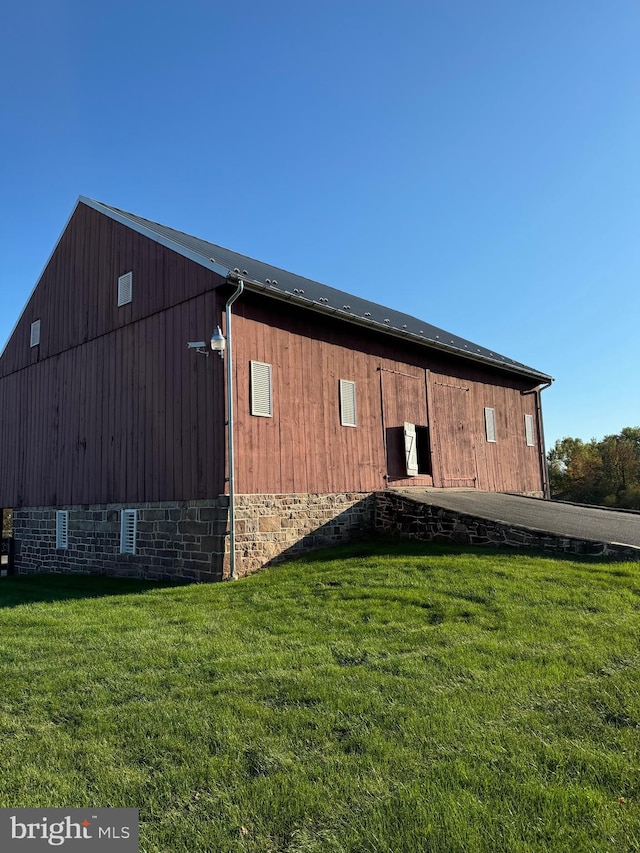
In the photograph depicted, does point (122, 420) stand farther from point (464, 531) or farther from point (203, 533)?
point (464, 531)

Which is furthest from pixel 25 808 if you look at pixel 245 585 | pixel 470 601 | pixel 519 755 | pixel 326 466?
pixel 326 466

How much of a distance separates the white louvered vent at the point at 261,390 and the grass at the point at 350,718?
432cm

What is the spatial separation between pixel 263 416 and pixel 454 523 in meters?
3.99

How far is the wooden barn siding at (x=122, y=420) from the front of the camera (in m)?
10.9

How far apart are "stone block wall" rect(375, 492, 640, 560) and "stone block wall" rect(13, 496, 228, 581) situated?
12.8ft

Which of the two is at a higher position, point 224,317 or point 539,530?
point 224,317

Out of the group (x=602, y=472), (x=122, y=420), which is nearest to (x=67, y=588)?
(x=122, y=420)

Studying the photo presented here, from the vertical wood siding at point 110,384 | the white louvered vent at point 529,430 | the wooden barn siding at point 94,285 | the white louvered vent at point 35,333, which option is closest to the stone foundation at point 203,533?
the vertical wood siding at point 110,384

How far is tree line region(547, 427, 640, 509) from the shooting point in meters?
38.0

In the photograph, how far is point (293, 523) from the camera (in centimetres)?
1141

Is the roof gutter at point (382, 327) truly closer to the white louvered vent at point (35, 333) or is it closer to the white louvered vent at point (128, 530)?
the white louvered vent at point (128, 530)

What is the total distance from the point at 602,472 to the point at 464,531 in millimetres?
34018

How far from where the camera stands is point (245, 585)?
9.17 meters

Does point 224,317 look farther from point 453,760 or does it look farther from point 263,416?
point 453,760
